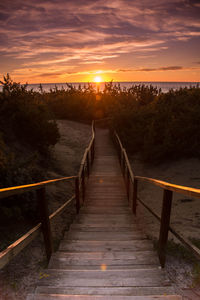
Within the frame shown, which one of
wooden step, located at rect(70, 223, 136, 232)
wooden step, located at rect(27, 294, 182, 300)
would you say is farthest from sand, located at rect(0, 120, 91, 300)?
wooden step, located at rect(70, 223, 136, 232)

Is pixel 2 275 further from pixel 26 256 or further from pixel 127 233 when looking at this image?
pixel 127 233

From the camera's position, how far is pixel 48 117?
36.0 ft

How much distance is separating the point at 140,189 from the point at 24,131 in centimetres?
563

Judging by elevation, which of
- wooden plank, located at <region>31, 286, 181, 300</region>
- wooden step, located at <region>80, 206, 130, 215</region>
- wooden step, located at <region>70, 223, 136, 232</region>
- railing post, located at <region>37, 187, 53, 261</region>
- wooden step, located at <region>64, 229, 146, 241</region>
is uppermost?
railing post, located at <region>37, 187, 53, 261</region>

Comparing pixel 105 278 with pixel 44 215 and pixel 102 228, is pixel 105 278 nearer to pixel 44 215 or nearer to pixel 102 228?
pixel 44 215

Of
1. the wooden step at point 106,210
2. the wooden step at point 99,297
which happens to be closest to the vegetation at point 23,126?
the wooden step at point 106,210

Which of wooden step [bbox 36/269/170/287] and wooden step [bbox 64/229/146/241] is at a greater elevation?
wooden step [bbox 36/269/170/287]

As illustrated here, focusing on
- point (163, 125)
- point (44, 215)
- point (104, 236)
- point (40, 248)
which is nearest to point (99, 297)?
point (44, 215)

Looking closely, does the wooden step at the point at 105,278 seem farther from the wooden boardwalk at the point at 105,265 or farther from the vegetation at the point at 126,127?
the vegetation at the point at 126,127

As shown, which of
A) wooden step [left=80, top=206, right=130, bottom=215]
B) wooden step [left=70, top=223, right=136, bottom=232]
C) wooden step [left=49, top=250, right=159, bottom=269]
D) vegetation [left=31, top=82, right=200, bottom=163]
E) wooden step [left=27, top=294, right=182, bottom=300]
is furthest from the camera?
vegetation [left=31, top=82, right=200, bottom=163]

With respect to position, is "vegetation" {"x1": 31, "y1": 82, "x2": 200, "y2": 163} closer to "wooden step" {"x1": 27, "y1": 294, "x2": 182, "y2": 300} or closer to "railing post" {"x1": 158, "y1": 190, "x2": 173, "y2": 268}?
"railing post" {"x1": 158, "y1": 190, "x2": 173, "y2": 268}

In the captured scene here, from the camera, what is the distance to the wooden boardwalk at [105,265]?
2184 millimetres

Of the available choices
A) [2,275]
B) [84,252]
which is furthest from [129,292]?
[2,275]

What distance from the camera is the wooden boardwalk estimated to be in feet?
7.16
